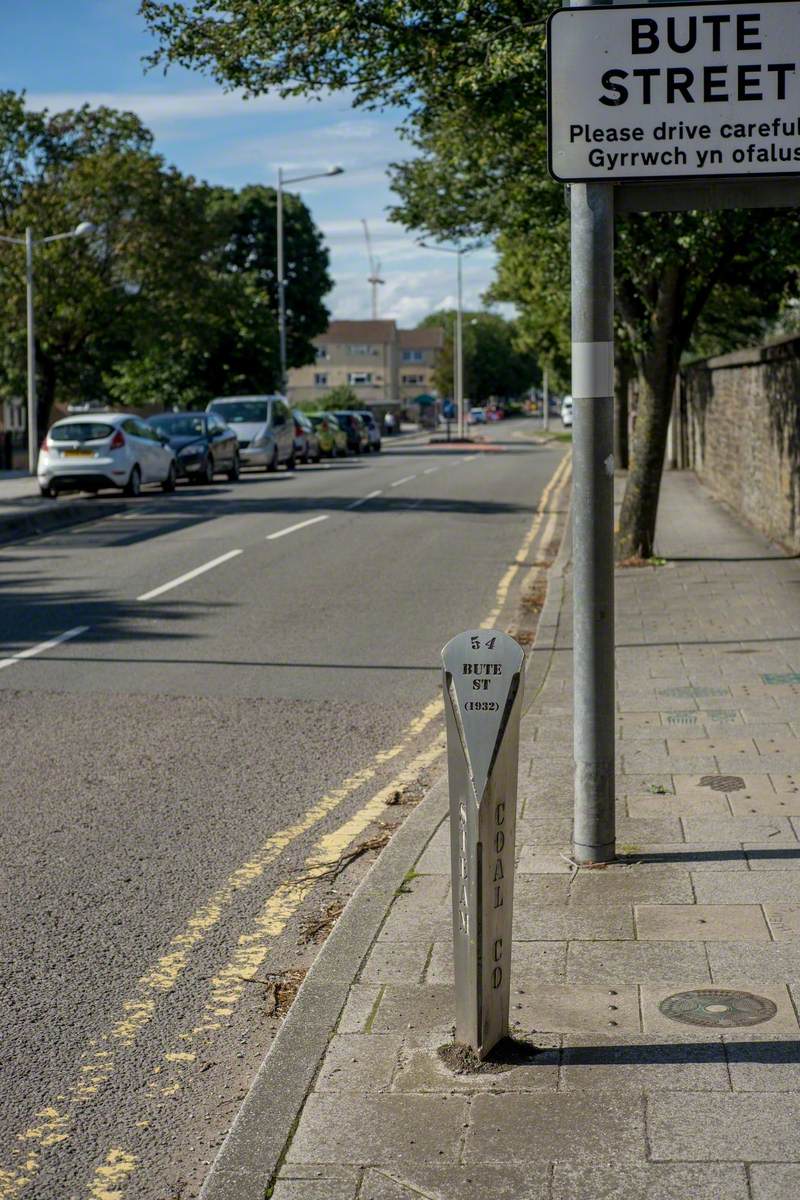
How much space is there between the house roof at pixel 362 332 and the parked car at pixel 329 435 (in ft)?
345

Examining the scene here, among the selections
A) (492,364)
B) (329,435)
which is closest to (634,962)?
(329,435)

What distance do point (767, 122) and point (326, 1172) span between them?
3.82 meters

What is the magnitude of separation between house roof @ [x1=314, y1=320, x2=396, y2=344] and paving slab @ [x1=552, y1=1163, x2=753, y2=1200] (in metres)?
A: 152

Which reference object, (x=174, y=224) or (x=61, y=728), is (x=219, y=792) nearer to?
(x=61, y=728)

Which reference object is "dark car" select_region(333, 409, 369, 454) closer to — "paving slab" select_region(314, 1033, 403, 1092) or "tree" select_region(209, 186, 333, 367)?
"tree" select_region(209, 186, 333, 367)

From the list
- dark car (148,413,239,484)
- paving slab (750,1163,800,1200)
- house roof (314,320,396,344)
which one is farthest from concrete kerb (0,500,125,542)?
house roof (314,320,396,344)

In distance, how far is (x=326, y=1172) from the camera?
11.3 feet

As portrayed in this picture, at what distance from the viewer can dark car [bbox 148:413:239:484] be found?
31.0m

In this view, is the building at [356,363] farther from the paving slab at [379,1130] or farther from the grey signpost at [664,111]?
the paving slab at [379,1130]

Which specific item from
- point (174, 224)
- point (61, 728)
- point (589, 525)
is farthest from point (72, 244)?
point (589, 525)

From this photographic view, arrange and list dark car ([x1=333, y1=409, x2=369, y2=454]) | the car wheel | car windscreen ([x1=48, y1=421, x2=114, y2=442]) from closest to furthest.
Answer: car windscreen ([x1=48, y1=421, x2=114, y2=442]) → the car wheel → dark car ([x1=333, y1=409, x2=369, y2=454])

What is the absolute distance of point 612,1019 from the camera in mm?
4246

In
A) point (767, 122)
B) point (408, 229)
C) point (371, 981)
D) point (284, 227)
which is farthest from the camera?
point (284, 227)

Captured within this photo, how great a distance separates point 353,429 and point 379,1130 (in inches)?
1952
